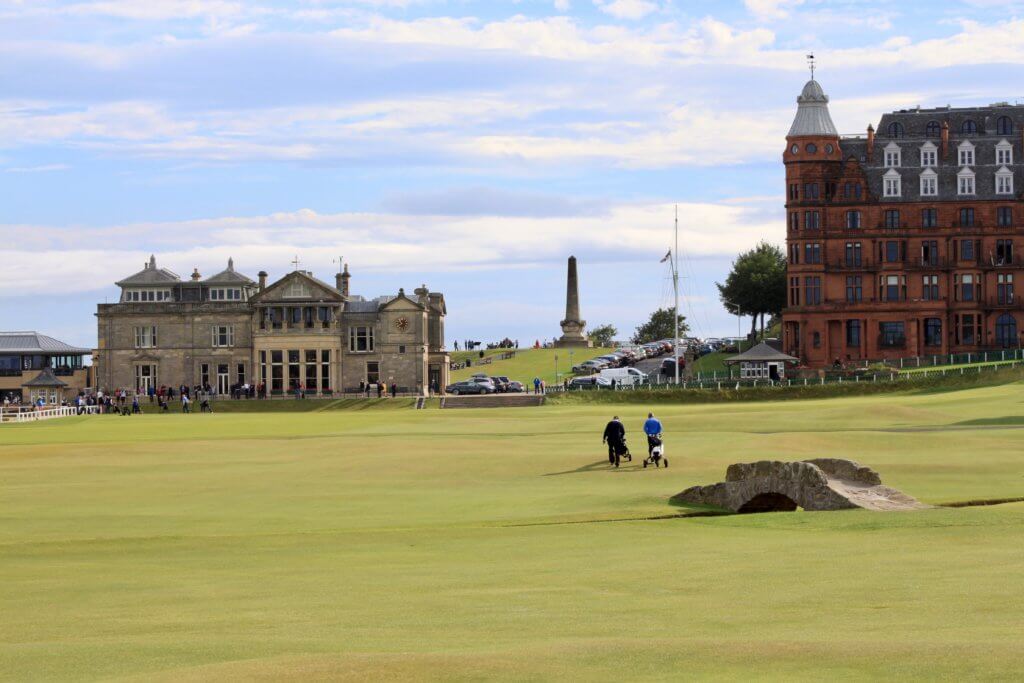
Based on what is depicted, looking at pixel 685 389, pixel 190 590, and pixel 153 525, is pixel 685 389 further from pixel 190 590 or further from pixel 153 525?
pixel 190 590

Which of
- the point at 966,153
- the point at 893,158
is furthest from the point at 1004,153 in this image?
the point at 893,158

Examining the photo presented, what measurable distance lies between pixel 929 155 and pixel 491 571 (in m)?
120

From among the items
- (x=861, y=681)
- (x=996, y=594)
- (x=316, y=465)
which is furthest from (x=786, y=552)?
(x=316, y=465)

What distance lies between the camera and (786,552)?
95.6ft

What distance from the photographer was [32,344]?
151 metres

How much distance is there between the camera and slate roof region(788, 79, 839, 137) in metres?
140

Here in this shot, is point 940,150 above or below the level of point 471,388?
above

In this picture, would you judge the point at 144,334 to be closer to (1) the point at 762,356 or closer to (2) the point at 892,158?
(1) the point at 762,356

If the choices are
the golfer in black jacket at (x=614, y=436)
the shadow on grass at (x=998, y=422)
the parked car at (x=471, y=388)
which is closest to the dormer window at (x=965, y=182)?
the parked car at (x=471, y=388)

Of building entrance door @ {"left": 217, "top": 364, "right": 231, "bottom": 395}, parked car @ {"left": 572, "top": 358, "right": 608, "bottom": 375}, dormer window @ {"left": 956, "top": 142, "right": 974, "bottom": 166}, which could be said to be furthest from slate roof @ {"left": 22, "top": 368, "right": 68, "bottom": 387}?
dormer window @ {"left": 956, "top": 142, "right": 974, "bottom": 166}

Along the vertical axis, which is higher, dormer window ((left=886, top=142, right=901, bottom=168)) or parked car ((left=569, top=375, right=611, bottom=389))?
dormer window ((left=886, top=142, right=901, bottom=168))

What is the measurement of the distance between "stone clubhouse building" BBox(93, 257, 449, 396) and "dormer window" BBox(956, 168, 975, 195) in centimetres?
4833

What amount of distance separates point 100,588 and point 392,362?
4293 inches

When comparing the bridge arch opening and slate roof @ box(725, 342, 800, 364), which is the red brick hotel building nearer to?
slate roof @ box(725, 342, 800, 364)
